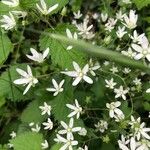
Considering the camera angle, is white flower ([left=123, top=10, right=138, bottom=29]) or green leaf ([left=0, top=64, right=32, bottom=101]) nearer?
white flower ([left=123, top=10, right=138, bottom=29])

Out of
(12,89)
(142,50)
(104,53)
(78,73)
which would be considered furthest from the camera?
(12,89)

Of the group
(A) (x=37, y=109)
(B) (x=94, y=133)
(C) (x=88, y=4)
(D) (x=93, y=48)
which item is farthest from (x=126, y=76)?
(D) (x=93, y=48)

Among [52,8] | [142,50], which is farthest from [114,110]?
[52,8]

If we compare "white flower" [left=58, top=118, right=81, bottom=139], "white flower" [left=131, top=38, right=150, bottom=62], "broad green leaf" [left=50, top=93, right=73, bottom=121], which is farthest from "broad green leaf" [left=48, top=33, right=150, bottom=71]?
"broad green leaf" [left=50, top=93, right=73, bottom=121]

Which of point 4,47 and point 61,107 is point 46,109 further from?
point 4,47

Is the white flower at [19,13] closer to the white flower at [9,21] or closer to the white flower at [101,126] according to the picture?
the white flower at [9,21]

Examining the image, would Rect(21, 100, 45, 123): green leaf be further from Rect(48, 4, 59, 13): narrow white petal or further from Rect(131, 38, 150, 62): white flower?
Rect(131, 38, 150, 62): white flower
